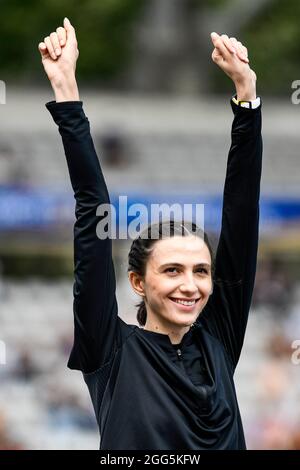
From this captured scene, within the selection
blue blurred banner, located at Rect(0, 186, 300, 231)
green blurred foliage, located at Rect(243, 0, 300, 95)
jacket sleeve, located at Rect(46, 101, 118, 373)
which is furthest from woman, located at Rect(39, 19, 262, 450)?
green blurred foliage, located at Rect(243, 0, 300, 95)

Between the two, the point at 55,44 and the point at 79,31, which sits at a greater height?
the point at 79,31

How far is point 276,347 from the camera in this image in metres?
14.1

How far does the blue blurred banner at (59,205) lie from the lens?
16.2m

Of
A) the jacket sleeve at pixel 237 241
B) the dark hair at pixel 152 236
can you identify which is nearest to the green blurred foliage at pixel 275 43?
the jacket sleeve at pixel 237 241

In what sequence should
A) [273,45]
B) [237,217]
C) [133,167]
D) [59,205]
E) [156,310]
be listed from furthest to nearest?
[273,45], [133,167], [59,205], [237,217], [156,310]

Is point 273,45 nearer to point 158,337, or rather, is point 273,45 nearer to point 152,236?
point 152,236

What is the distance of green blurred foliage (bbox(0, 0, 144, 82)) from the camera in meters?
24.6

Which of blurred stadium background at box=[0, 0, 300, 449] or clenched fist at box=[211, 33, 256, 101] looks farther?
blurred stadium background at box=[0, 0, 300, 449]

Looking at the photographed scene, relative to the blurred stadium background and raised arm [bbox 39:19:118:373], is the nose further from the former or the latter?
the blurred stadium background

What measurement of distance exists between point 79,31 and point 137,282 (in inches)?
873

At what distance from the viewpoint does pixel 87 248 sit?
2943mm

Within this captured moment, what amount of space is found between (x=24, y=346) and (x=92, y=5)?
12.2 metres

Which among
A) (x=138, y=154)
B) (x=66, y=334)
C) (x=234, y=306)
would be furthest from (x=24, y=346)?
(x=234, y=306)

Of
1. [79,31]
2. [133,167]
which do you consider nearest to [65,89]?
[133,167]
